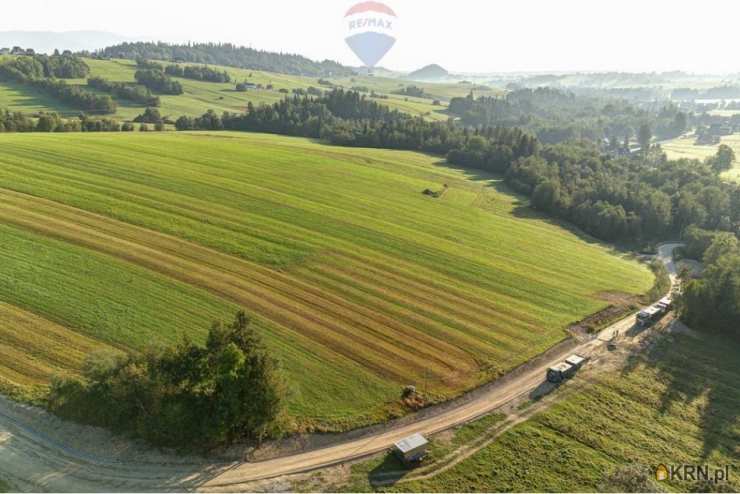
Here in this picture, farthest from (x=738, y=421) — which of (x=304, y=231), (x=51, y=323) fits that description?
(x=51, y=323)

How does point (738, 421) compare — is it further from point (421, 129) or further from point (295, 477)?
Answer: point (421, 129)

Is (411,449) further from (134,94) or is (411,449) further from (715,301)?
(134,94)

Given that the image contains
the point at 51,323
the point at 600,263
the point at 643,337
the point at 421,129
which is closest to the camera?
the point at 51,323

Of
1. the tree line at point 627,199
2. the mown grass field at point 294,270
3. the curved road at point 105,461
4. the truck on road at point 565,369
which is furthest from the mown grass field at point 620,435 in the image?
the tree line at point 627,199

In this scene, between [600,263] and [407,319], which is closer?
[407,319]

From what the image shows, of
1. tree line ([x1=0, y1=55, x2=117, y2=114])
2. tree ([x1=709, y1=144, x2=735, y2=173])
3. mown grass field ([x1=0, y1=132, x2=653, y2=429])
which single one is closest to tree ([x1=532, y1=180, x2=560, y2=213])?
mown grass field ([x1=0, y1=132, x2=653, y2=429])

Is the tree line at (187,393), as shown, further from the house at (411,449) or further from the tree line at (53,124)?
the tree line at (53,124)
